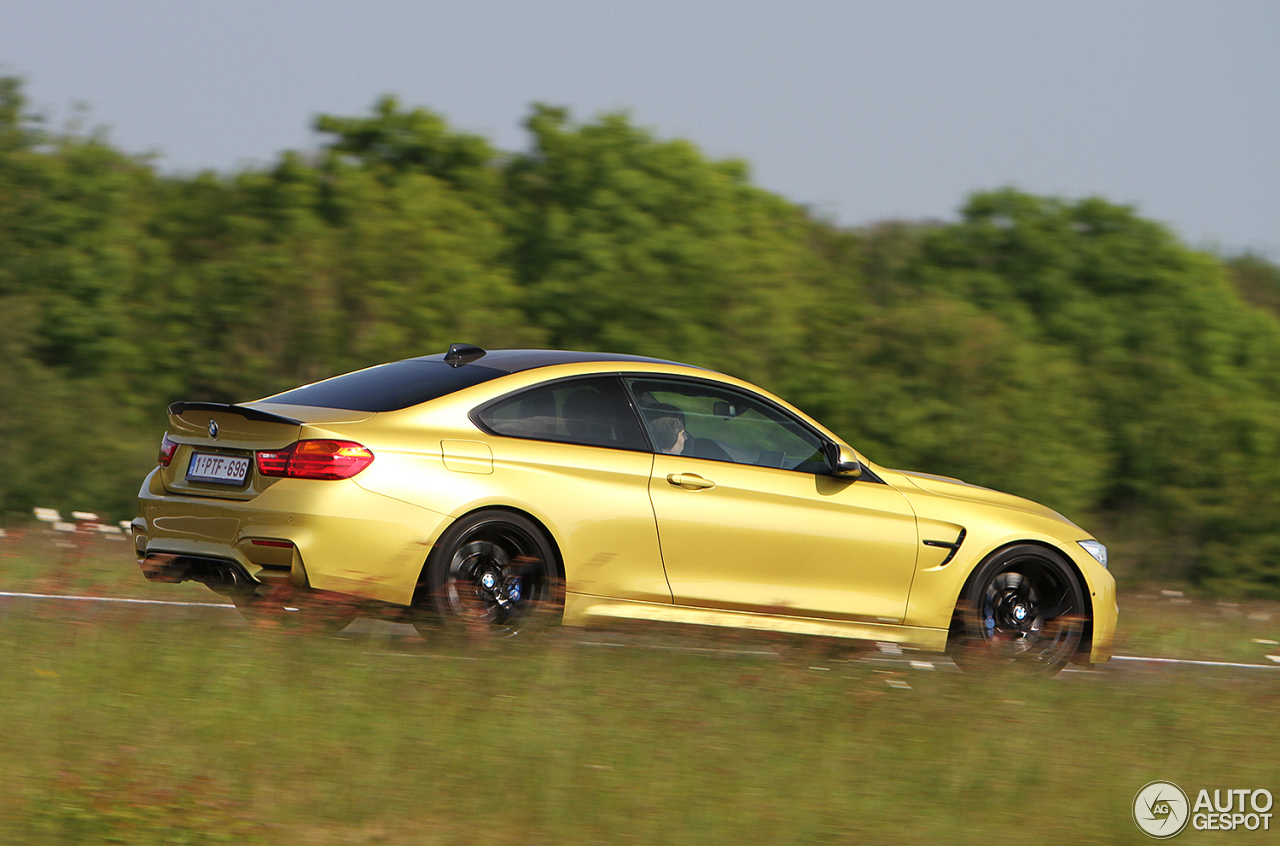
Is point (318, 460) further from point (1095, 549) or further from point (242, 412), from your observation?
point (1095, 549)

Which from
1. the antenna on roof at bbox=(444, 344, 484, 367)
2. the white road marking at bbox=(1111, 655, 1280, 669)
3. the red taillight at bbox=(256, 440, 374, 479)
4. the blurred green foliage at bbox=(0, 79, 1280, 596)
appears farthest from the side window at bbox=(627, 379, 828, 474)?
the blurred green foliage at bbox=(0, 79, 1280, 596)

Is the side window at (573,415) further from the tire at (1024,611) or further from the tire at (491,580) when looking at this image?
the tire at (1024,611)

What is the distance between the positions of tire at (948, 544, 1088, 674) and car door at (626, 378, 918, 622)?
0.42 metres

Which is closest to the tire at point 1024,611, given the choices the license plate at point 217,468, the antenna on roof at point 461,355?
the antenna on roof at point 461,355

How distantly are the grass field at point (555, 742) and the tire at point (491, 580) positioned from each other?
0.62ft

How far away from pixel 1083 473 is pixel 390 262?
583 inches

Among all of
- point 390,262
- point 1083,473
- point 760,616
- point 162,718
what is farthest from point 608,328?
point 162,718

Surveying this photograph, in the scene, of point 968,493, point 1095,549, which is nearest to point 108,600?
point 968,493

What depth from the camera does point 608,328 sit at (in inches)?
1133

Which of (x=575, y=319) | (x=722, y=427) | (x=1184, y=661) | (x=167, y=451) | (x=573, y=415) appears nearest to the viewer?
Answer: (x=167, y=451)

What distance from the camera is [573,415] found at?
707 centimetres

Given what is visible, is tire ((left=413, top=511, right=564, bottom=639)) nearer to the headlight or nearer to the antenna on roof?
the antenna on roof

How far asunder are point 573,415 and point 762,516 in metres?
1.07

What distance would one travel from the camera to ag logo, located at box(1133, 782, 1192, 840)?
5020 mm
